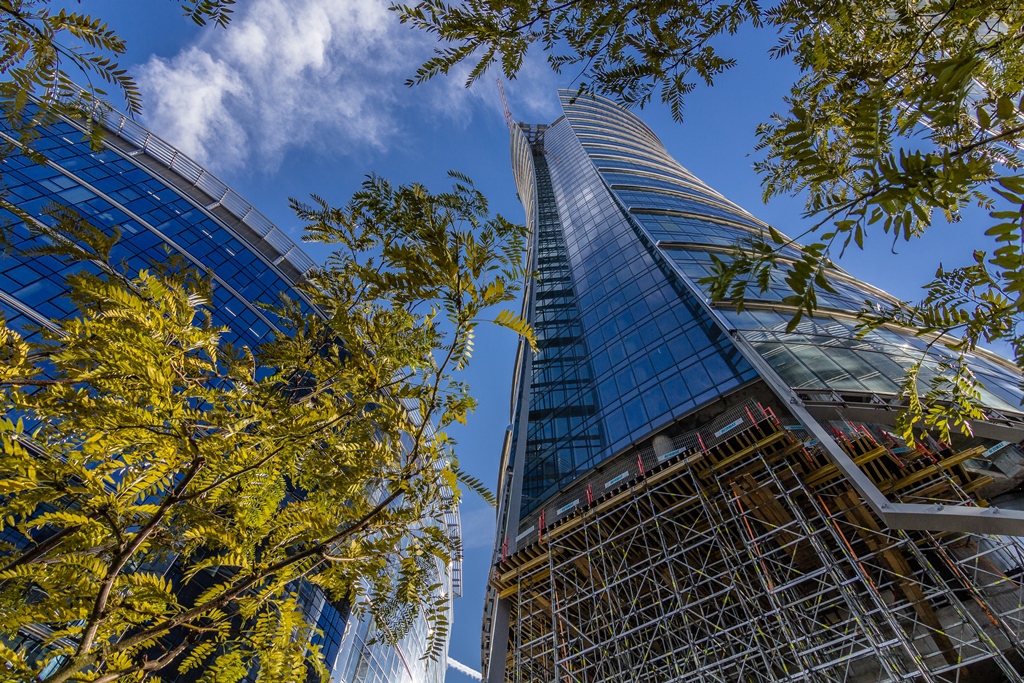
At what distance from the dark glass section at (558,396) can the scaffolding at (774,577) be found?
132 inches

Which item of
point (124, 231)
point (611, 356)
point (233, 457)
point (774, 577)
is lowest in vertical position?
point (233, 457)

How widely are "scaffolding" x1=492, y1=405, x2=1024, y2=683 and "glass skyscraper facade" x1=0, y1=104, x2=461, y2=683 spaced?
10984 mm

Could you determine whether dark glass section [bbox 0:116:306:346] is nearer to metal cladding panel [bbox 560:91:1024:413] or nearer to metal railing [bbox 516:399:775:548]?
metal railing [bbox 516:399:775:548]

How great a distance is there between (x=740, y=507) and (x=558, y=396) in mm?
9413

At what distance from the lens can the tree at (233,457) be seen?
224cm

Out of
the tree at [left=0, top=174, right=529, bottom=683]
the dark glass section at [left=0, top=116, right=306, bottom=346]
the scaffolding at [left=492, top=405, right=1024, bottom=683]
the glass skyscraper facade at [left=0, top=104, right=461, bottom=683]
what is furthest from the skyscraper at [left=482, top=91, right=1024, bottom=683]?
the dark glass section at [left=0, top=116, right=306, bottom=346]

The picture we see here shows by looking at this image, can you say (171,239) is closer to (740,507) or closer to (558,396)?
(558,396)

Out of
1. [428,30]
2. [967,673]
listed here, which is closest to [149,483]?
[428,30]

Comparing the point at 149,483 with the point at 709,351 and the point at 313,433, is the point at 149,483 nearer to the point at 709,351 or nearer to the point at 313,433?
the point at 313,433

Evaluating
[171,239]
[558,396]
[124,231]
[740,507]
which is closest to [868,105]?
[740,507]

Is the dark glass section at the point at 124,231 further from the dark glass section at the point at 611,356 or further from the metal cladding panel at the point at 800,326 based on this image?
the metal cladding panel at the point at 800,326

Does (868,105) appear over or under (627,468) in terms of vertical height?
under

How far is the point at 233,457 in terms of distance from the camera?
244cm

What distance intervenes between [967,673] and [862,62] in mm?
8363
